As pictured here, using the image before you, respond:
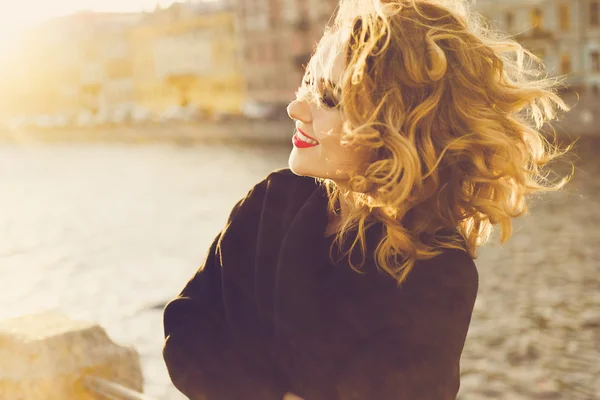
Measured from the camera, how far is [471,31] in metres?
1.43

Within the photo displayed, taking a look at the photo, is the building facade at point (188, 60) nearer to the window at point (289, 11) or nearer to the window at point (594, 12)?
the window at point (289, 11)

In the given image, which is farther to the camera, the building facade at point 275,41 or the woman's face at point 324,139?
the building facade at point 275,41

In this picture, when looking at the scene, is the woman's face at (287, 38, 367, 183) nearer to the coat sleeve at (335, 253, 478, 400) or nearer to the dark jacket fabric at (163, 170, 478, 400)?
the dark jacket fabric at (163, 170, 478, 400)

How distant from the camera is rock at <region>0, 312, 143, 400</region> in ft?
6.91

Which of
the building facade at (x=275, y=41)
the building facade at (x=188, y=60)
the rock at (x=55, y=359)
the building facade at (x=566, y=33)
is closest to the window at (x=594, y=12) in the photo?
the building facade at (x=566, y=33)

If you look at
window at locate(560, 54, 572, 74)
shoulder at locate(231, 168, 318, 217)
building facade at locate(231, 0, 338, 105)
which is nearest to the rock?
shoulder at locate(231, 168, 318, 217)

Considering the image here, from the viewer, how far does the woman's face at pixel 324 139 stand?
141 cm

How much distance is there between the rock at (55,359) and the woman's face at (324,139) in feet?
3.49

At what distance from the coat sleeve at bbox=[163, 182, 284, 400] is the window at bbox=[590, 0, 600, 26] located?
1422 inches

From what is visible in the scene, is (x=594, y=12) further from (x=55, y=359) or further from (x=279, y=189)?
(x=279, y=189)

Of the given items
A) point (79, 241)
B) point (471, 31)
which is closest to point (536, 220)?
point (79, 241)

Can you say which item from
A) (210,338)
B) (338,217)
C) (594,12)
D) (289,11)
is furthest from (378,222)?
(289,11)

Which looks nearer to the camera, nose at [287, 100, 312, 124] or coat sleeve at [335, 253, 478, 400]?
coat sleeve at [335, 253, 478, 400]

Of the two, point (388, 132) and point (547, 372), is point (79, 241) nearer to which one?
point (547, 372)
